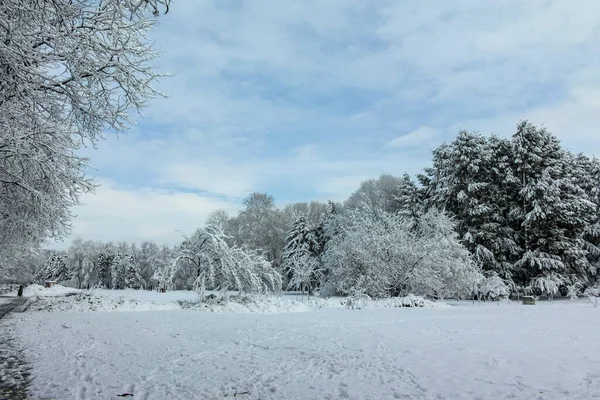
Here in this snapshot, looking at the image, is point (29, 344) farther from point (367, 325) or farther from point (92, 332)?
point (367, 325)

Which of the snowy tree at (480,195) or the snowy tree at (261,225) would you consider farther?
the snowy tree at (261,225)

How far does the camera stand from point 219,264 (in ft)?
70.4

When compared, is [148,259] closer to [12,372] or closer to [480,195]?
[480,195]

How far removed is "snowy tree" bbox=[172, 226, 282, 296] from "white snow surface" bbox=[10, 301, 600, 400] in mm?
8582

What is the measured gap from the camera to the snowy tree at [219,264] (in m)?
20.9

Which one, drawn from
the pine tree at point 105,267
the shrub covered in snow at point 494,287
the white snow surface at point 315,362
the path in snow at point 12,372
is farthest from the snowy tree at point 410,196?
the pine tree at point 105,267

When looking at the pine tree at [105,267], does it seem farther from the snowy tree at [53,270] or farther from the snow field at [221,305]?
the snow field at [221,305]

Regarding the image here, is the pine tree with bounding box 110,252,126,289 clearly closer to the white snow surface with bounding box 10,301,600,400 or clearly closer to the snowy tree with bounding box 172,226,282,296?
the snowy tree with bounding box 172,226,282,296

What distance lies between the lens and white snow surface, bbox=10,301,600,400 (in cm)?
549

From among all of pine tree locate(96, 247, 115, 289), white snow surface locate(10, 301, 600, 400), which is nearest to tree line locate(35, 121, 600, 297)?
white snow surface locate(10, 301, 600, 400)

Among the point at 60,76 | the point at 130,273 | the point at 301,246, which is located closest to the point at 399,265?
the point at 301,246

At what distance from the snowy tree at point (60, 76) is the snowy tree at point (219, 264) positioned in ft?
46.5

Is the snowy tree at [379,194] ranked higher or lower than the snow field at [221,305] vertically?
A: higher

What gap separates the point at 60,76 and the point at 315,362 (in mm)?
5979
